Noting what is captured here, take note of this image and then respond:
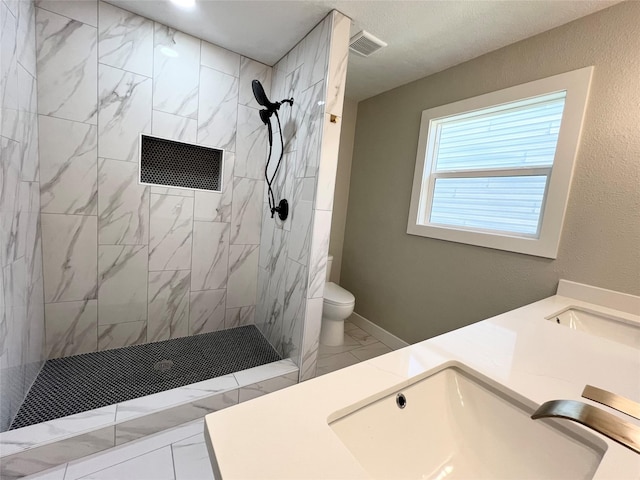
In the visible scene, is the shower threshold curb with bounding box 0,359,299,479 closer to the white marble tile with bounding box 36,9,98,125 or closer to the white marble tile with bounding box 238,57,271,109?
the white marble tile with bounding box 36,9,98,125

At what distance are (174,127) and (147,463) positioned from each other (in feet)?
6.37

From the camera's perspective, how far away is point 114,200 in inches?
71.4

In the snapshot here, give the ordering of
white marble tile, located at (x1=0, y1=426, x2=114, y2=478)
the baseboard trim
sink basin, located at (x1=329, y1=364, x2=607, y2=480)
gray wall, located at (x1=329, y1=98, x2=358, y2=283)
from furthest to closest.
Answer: gray wall, located at (x1=329, y1=98, x2=358, y2=283), the baseboard trim, white marble tile, located at (x1=0, y1=426, x2=114, y2=478), sink basin, located at (x1=329, y1=364, x2=607, y2=480)

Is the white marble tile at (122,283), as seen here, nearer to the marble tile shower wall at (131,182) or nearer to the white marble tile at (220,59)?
the marble tile shower wall at (131,182)

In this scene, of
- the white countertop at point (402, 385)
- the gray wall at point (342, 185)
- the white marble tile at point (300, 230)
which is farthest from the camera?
→ the gray wall at point (342, 185)

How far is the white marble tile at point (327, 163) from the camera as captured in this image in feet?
5.41

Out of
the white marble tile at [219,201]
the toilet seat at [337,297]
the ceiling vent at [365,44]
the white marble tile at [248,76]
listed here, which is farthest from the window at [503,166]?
the white marble tile at [219,201]

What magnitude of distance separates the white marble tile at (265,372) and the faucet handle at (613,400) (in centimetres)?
149

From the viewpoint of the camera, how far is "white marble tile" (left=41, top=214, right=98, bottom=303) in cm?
168

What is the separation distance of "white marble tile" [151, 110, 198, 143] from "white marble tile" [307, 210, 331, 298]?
113cm

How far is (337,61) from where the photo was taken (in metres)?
1.61

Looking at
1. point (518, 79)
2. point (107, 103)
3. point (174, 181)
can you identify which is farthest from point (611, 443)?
point (107, 103)

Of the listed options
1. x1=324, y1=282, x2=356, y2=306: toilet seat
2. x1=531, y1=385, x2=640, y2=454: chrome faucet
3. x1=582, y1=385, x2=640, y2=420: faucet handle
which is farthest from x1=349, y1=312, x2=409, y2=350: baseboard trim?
x1=531, y1=385, x2=640, y2=454: chrome faucet

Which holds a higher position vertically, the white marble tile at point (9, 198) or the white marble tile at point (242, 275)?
the white marble tile at point (9, 198)
